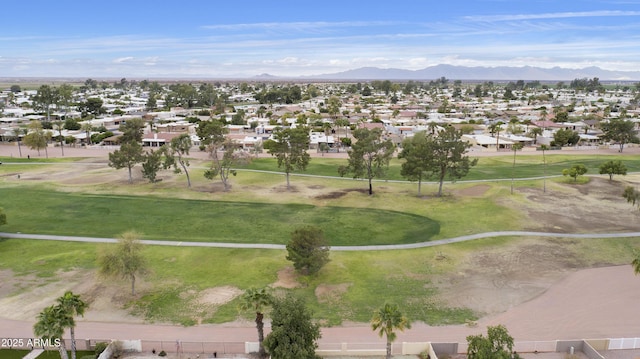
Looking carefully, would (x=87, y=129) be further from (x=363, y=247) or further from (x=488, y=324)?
(x=488, y=324)

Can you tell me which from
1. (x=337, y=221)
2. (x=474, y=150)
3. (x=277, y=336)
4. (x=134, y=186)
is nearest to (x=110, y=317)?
(x=277, y=336)

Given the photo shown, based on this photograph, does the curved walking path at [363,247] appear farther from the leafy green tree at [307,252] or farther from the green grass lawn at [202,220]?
the leafy green tree at [307,252]

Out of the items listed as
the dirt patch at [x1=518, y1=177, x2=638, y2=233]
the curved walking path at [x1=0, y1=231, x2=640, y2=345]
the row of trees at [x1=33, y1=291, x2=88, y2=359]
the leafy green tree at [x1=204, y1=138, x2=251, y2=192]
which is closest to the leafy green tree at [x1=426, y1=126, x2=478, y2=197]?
the dirt patch at [x1=518, y1=177, x2=638, y2=233]

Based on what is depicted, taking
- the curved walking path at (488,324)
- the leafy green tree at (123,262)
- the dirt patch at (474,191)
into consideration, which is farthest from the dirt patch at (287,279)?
the dirt patch at (474,191)

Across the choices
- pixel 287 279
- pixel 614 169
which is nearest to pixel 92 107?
pixel 287 279

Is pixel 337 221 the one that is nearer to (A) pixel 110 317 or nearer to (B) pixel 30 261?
(A) pixel 110 317

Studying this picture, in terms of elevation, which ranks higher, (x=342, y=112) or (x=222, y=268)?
(x=342, y=112)
